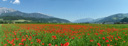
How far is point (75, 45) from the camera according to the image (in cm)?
417

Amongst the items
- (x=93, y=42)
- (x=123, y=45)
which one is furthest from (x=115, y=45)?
(x=93, y=42)

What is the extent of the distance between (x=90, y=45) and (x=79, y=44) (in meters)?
0.54

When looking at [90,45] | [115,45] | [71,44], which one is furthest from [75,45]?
[115,45]

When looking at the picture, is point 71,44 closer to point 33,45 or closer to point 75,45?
point 75,45

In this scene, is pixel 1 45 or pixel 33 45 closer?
pixel 33 45

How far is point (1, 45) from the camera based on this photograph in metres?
4.50

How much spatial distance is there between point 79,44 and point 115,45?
5.00 feet

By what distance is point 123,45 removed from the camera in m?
4.09

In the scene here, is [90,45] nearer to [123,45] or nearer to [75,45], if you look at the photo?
[75,45]

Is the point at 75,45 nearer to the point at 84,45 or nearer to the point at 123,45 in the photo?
the point at 84,45

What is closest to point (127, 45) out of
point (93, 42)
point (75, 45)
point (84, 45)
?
point (93, 42)

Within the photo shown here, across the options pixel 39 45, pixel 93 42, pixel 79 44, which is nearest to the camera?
pixel 39 45

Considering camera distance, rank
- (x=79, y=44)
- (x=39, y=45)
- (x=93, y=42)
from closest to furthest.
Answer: (x=39, y=45)
(x=79, y=44)
(x=93, y=42)

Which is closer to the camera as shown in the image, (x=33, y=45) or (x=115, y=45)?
(x=33, y=45)
